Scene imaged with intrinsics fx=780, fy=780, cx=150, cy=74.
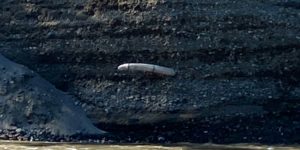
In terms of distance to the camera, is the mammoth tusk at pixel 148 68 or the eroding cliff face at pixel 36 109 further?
the mammoth tusk at pixel 148 68

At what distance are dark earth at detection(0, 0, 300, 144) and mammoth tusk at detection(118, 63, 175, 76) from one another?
0.11 metres

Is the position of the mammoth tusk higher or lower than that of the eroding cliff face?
higher

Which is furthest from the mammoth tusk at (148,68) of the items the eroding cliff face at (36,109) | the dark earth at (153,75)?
the eroding cliff face at (36,109)

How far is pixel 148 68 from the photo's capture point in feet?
52.0

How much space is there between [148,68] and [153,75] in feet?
0.58

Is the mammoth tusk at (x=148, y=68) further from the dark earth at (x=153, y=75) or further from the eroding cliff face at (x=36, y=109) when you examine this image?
the eroding cliff face at (x=36, y=109)

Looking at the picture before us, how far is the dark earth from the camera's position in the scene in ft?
47.5

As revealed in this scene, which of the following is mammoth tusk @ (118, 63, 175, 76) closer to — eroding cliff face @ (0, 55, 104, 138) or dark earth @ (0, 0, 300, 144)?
dark earth @ (0, 0, 300, 144)

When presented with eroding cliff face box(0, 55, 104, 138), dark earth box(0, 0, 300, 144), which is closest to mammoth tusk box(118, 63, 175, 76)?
dark earth box(0, 0, 300, 144)

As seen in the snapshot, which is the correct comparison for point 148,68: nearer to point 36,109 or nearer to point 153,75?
point 153,75

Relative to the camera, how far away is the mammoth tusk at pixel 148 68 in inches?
623

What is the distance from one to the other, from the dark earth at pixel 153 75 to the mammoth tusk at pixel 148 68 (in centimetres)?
11

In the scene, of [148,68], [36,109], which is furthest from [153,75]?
[36,109]

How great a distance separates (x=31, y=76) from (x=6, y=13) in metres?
2.79
